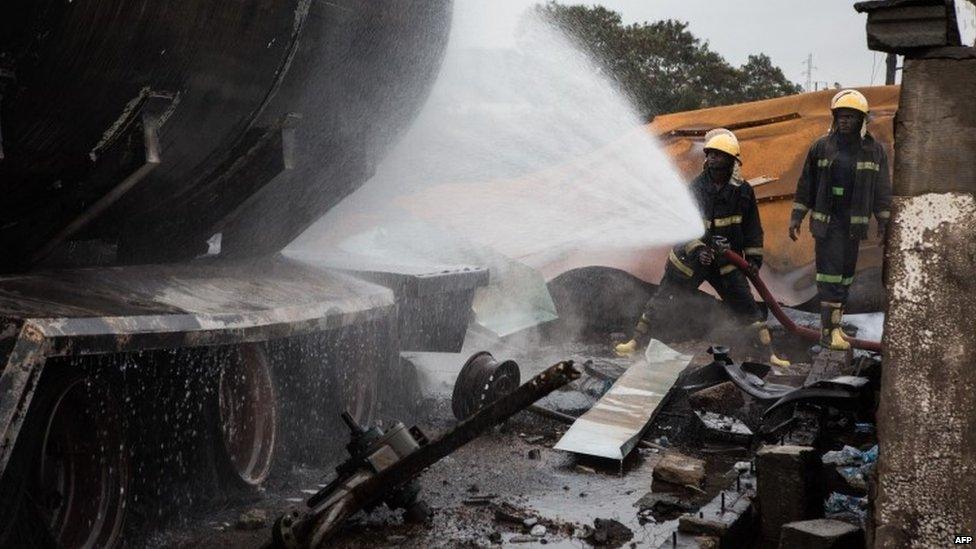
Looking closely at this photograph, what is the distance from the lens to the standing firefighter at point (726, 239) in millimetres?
8336

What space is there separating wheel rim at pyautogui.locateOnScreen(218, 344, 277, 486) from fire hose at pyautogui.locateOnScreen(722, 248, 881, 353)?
439cm

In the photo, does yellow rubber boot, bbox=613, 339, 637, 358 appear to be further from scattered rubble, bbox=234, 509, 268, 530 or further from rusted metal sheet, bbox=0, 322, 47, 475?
rusted metal sheet, bbox=0, 322, 47, 475

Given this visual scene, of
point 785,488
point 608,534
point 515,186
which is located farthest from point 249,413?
point 515,186

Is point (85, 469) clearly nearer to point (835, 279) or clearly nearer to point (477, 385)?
point (477, 385)

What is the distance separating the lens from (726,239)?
8367 millimetres

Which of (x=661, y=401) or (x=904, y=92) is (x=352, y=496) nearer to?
(x=904, y=92)

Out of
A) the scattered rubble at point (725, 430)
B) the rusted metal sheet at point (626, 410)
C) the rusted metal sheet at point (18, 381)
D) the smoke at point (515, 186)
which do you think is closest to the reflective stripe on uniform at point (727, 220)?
the smoke at point (515, 186)

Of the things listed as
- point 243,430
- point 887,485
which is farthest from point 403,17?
point 887,485

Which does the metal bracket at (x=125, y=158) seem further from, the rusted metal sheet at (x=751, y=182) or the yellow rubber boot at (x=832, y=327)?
the yellow rubber boot at (x=832, y=327)

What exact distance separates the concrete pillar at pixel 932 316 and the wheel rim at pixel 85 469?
2756mm

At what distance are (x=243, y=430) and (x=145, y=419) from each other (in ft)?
3.00

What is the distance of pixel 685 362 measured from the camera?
23.7 ft

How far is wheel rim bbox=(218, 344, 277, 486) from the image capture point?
4.81m

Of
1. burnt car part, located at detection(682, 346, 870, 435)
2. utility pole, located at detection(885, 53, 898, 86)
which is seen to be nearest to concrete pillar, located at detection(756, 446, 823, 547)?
burnt car part, located at detection(682, 346, 870, 435)
